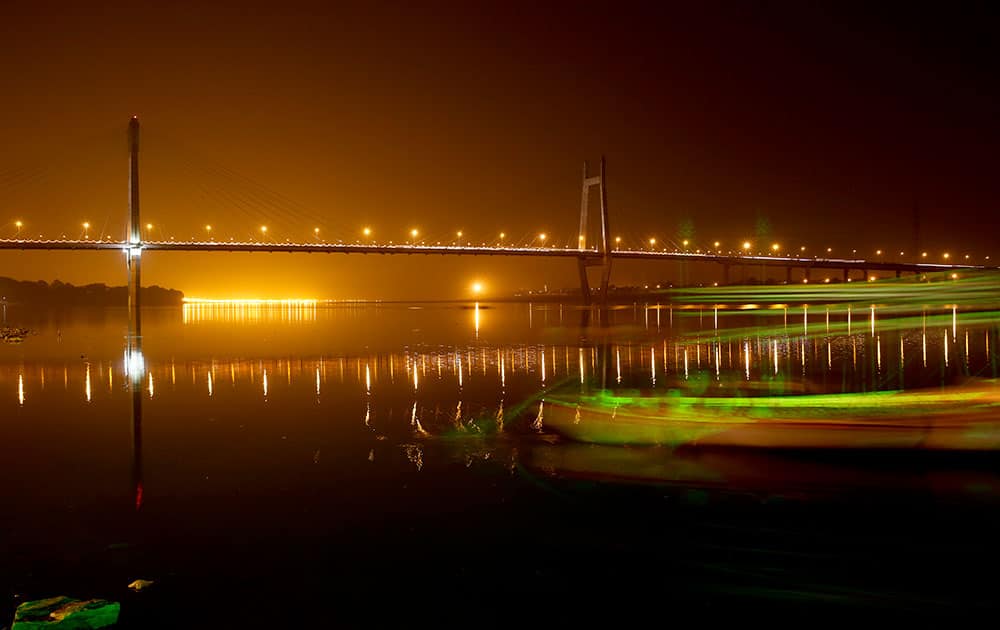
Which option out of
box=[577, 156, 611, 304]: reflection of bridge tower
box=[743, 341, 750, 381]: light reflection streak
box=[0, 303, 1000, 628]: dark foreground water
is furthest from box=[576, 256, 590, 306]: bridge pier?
box=[0, 303, 1000, 628]: dark foreground water

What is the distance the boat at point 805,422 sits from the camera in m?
6.81

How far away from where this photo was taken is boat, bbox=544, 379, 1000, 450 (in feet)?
22.4

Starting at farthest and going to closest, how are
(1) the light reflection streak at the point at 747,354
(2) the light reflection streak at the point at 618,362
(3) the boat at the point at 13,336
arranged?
(3) the boat at the point at 13,336, (1) the light reflection streak at the point at 747,354, (2) the light reflection streak at the point at 618,362

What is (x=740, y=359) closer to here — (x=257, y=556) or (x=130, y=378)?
(x=130, y=378)

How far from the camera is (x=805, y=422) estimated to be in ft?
24.4

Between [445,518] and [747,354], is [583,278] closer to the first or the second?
[747,354]

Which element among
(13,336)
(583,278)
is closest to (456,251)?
(583,278)

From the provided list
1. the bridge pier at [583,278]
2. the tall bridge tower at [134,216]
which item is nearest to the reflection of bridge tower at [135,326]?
the tall bridge tower at [134,216]

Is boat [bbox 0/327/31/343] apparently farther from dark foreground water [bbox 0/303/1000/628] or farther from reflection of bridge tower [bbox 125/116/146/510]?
dark foreground water [bbox 0/303/1000/628]

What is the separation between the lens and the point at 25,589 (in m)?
4.15

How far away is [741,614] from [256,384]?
1140cm

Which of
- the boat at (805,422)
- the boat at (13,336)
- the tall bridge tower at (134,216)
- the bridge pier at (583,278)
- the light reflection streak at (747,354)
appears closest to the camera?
the boat at (805,422)

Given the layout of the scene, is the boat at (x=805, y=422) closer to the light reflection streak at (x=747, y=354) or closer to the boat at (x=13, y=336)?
the light reflection streak at (x=747, y=354)

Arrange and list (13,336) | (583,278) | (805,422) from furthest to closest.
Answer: (583,278) → (13,336) → (805,422)
